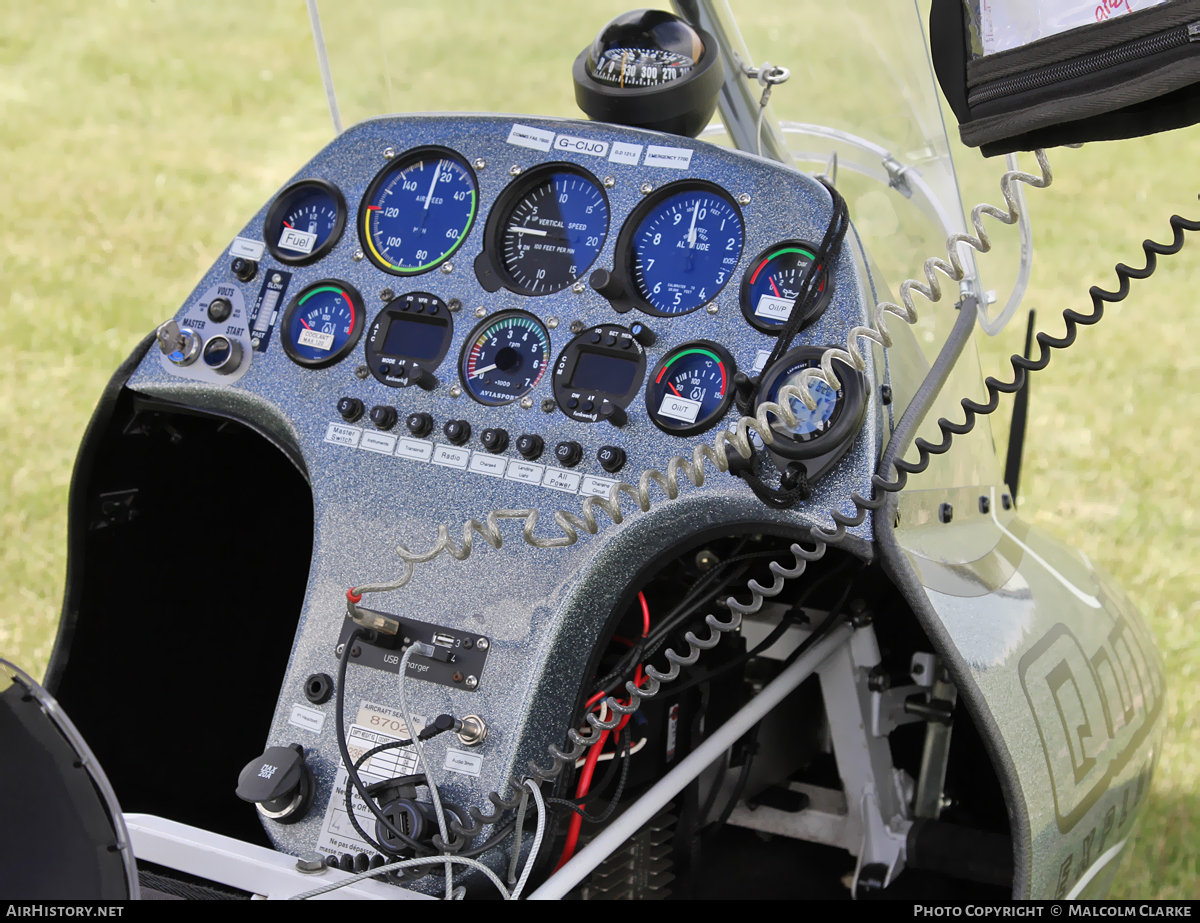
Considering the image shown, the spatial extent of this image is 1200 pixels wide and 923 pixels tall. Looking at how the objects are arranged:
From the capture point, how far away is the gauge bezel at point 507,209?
1.93 metres

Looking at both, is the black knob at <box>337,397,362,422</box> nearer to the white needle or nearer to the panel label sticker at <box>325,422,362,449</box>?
the panel label sticker at <box>325,422,362,449</box>

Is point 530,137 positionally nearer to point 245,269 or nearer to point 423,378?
point 423,378

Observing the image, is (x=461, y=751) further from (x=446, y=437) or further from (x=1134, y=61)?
(x=1134, y=61)

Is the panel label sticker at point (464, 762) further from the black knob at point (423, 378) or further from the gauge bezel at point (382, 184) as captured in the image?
the gauge bezel at point (382, 184)

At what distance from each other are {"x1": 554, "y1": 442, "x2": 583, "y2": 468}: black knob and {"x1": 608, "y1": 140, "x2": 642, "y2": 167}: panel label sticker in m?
0.49

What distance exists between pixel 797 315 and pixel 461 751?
785mm

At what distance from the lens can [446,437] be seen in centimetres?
183

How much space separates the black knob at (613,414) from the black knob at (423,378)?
11.8 inches

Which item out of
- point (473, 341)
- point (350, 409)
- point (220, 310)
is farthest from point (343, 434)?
point (220, 310)

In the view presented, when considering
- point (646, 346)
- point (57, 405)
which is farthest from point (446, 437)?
point (57, 405)

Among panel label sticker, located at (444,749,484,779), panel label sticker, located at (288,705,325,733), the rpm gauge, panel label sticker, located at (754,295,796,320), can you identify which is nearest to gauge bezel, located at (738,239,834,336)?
panel label sticker, located at (754,295,796,320)

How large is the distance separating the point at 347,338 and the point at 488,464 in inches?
14.9

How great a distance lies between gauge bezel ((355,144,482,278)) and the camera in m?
1.98

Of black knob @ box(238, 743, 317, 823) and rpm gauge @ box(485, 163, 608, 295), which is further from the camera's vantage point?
rpm gauge @ box(485, 163, 608, 295)
